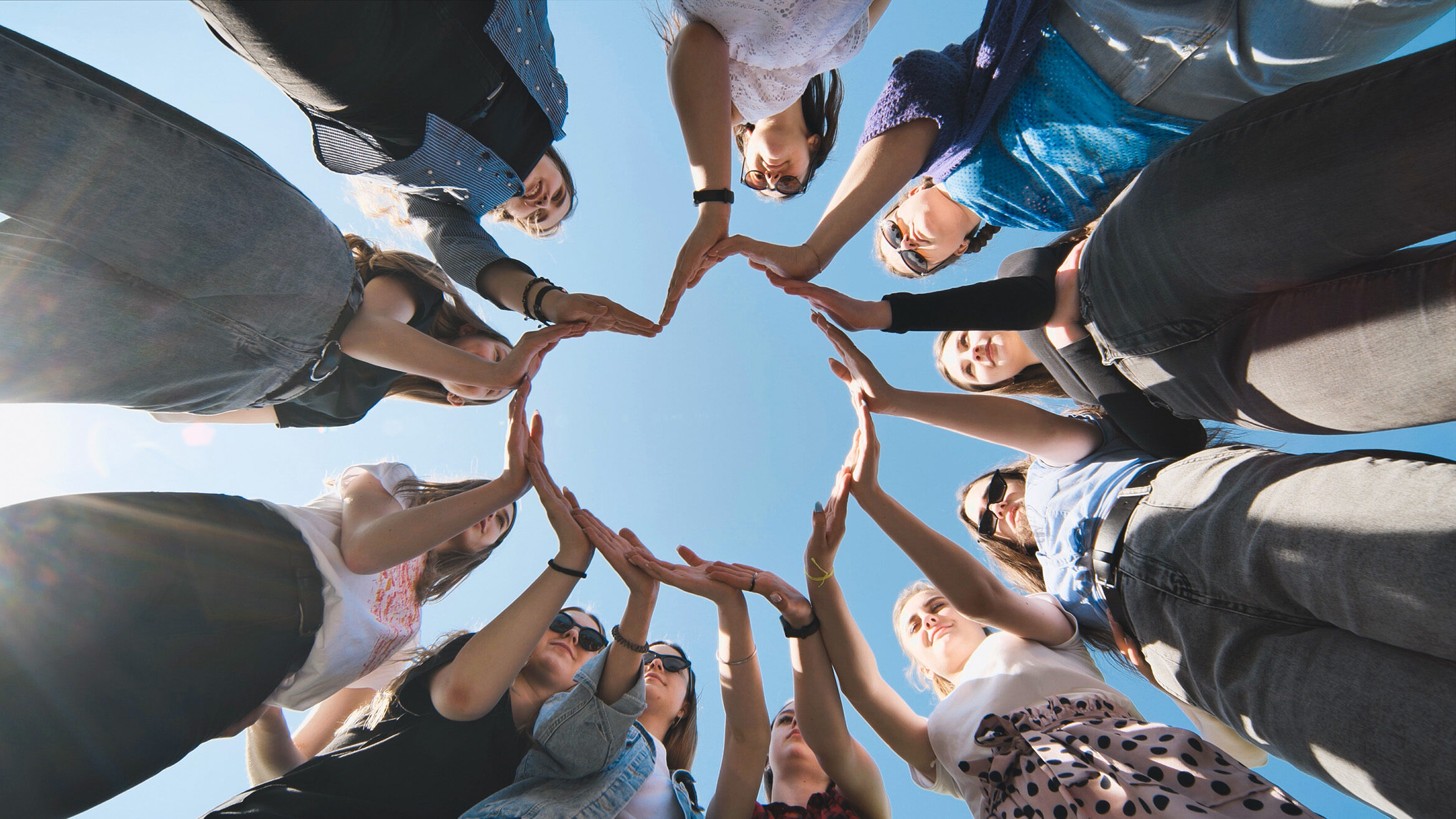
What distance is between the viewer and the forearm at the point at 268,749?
300 centimetres

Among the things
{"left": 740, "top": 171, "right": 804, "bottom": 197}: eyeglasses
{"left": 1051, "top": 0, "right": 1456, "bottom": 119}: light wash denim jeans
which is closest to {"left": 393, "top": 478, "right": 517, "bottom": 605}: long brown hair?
{"left": 740, "top": 171, "right": 804, "bottom": 197}: eyeglasses

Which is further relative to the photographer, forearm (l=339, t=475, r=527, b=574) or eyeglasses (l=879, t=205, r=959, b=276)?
eyeglasses (l=879, t=205, r=959, b=276)

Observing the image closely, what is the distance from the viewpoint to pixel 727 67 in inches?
83.8

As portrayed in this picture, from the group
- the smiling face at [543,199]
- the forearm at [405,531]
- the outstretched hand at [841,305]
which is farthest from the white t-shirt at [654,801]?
the smiling face at [543,199]

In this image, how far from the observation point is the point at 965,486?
3514 millimetres

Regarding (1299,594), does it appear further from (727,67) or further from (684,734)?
(684,734)

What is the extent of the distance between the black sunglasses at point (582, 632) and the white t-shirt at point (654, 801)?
76 centimetres

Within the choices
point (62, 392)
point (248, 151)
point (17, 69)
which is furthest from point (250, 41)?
point (62, 392)

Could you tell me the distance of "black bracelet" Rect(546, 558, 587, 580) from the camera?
108 inches

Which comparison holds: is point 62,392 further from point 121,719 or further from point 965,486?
point 965,486

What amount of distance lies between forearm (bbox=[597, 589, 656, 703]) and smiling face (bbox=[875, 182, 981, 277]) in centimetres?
253

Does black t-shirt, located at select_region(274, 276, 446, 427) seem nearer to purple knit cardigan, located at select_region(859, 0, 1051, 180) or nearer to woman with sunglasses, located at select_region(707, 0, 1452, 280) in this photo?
woman with sunglasses, located at select_region(707, 0, 1452, 280)

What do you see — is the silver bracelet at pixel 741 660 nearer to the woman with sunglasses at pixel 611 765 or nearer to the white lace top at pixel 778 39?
the woman with sunglasses at pixel 611 765

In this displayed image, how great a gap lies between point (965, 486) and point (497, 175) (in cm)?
313
